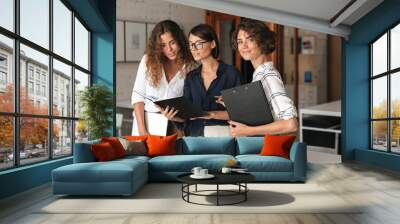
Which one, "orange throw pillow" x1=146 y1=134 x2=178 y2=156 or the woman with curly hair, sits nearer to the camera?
"orange throw pillow" x1=146 y1=134 x2=178 y2=156

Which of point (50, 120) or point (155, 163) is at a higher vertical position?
point (50, 120)

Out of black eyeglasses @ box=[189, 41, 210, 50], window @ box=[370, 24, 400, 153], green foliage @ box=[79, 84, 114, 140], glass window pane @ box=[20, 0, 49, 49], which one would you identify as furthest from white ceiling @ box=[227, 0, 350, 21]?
glass window pane @ box=[20, 0, 49, 49]

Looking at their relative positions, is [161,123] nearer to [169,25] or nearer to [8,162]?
[169,25]

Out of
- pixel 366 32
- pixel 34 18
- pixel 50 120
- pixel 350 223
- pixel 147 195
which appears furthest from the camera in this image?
pixel 366 32

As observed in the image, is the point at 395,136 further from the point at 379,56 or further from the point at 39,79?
the point at 39,79

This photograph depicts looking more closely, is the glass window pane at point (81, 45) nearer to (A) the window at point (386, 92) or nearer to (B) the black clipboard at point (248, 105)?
(B) the black clipboard at point (248, 105)

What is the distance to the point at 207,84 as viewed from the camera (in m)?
8.55

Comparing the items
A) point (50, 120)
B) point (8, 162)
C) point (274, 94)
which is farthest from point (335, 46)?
point (8, 162)

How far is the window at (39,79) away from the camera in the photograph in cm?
547

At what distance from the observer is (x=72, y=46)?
8219 millimetres

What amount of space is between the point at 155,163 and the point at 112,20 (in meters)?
4.01

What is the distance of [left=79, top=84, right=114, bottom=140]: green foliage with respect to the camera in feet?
27.6

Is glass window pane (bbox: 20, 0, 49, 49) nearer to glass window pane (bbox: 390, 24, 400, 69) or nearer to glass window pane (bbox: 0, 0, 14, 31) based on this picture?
glass window pane (bbox: 0, 0, 14, 31)

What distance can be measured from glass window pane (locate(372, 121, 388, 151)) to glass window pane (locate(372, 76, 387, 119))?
180 millimetres
